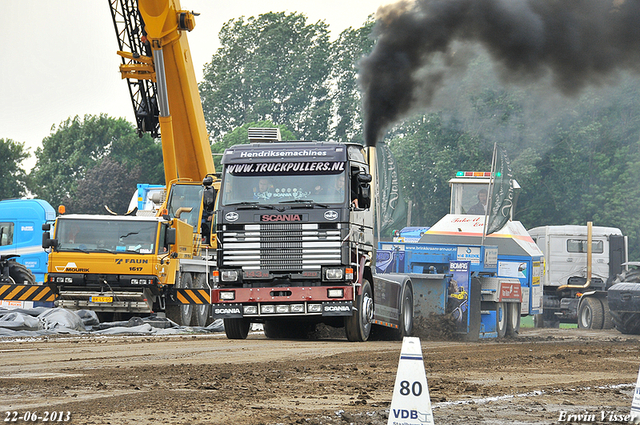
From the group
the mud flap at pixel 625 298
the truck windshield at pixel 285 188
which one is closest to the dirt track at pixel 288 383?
the truck windshield at pixel 285 188

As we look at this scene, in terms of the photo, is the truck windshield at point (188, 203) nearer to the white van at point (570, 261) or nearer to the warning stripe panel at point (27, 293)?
the warning stripe panel at point (27, 293)

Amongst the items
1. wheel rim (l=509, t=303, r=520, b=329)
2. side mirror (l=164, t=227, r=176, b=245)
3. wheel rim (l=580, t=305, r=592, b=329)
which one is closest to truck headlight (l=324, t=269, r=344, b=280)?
side mirror (l=164, t=227, r=176, b=245)

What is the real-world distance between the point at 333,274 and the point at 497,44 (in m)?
6.11

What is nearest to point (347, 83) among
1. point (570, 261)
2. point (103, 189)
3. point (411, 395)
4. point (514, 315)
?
point (103, 189)

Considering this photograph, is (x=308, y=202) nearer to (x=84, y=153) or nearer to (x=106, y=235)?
(x=106, y=235)

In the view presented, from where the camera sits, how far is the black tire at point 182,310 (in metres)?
21.9

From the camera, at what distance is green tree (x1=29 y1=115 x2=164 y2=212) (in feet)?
257

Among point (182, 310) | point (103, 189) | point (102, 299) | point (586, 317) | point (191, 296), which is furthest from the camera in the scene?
point (103, 189)

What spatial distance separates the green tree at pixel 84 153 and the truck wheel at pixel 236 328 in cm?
6163

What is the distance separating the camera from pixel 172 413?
7.25 metres

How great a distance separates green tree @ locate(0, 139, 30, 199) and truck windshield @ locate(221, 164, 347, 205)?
61.1 meters

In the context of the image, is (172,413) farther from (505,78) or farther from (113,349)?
(505,78)

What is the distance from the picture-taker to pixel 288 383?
9.45 m

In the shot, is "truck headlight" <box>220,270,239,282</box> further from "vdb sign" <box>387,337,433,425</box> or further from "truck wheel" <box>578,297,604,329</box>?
"truck wheel" <box>578,297,604,329</box>
